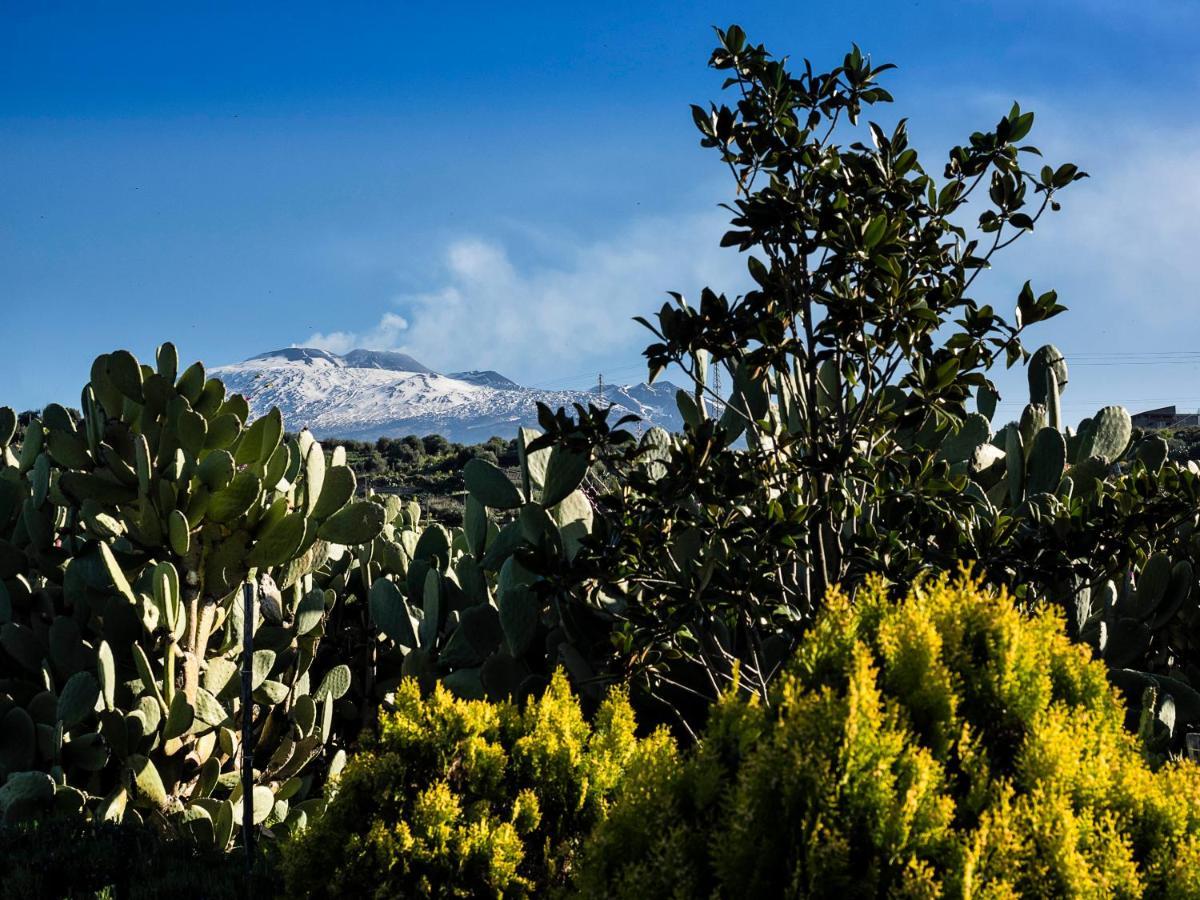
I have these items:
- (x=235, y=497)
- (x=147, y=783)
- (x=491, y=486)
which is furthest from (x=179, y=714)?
(x=491, y=486)

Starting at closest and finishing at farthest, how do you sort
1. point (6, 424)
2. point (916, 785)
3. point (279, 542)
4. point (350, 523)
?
1. point (916, 785)
2. point (279, 542)
3. point (350, 523)
4. point (6, 424)

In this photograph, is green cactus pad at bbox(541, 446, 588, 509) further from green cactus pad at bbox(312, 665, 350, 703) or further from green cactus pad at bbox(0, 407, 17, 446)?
green cactus pad at bbox(0, 407, 17, 446)

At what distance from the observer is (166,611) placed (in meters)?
4.15

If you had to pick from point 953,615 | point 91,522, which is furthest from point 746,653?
point 91,522

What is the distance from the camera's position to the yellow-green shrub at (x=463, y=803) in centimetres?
251

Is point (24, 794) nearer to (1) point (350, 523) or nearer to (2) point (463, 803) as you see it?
(1) point (350, 523)

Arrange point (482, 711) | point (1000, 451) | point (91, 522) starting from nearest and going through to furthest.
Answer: point (482, 711)
point (91, 522)
point (1000, 451)

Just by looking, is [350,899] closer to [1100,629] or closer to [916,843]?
[916,843]

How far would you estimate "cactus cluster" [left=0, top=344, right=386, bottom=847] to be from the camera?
4.21 metres

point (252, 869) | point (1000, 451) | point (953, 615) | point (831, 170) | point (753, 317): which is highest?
point (831, 170)

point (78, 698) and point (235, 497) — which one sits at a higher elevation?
point (235, 497)

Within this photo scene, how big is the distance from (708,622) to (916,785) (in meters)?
1.64

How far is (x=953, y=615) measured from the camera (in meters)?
1.96

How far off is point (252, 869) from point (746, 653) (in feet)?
6.36
